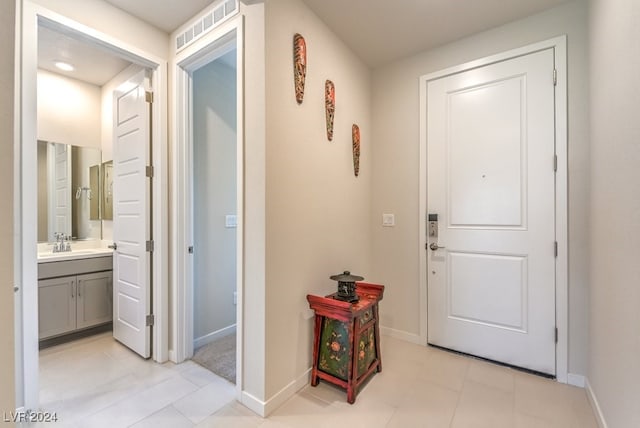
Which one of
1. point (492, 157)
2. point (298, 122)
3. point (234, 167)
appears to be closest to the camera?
point (298, 122)

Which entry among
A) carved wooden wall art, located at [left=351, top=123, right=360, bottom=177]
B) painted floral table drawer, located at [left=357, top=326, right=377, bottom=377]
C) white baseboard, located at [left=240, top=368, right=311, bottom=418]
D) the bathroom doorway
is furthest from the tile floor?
carved wooden wall art, located at [left=351, top=123, right=360, bottom=177]

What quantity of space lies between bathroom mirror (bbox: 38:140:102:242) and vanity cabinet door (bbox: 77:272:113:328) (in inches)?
25.5

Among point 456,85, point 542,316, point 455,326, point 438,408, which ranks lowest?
point 438,408

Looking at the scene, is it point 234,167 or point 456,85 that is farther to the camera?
point 234,167

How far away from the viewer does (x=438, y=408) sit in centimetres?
169

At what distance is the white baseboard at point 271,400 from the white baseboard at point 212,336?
1.00m

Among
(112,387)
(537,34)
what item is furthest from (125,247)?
(537,34)

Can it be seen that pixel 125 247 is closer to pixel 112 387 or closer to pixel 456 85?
pixel 112 387

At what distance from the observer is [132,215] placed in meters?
2.35


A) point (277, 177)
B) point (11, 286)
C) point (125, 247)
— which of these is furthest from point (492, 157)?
point (125, 247)

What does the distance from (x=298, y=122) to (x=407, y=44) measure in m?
1.35

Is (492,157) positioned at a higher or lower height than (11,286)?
higher

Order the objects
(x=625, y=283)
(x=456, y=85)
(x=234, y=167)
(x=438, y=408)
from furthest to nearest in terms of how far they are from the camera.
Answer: (x=234, y=167), (x=456, y=85), (x=438, y=408), (x=625, y=283)

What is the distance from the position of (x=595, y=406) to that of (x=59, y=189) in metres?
4.78
